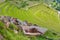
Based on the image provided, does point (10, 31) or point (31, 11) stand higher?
point (31, 11)

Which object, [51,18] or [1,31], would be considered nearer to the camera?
[51,18]

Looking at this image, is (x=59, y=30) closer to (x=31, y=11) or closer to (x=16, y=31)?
(x=31, y=11)

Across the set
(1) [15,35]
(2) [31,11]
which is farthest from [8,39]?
(2) [31,11]

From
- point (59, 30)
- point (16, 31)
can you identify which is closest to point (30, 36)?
point (16, 31)

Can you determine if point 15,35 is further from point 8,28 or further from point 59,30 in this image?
point 59,30

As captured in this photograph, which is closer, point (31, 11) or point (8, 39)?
point (31, 11)

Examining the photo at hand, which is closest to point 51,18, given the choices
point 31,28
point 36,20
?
point 36,20

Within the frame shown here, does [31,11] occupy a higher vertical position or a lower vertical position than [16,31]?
higher
